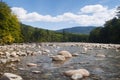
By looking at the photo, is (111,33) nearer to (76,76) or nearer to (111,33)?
(111,33)

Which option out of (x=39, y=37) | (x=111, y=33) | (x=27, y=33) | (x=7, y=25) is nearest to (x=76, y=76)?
(x=7, y=25)

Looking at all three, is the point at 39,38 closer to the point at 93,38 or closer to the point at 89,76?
the point at 93,38

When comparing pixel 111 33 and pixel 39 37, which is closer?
pixel 111 33

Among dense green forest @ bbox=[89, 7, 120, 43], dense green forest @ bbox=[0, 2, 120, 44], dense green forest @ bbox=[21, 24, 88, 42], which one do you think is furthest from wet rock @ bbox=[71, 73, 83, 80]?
dense green forest @ bbox=[21, 24, 88, 42]

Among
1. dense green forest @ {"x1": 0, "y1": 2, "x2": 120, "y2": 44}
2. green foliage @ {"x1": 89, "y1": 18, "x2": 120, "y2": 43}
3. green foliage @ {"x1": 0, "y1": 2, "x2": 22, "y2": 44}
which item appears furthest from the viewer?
green foliage @ {"x1": 89, "y1": 18, "x2": 120, "y2": 43}

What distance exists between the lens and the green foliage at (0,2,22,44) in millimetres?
62469

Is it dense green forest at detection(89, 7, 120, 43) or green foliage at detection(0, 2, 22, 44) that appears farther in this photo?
dense green forest at detection(89, 7, 120, 43)

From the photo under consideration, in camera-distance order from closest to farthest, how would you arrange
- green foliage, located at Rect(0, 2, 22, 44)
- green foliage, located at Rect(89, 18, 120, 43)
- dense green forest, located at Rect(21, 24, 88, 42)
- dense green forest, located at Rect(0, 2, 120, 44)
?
green foliage, located at Rect(0, 2, 22, 44) < dense green forest, located at Rect(0, 2, 120, 44) < green foliage, located at Rect(89, 18, 120, 43) < dense green forest, located at Rect(21, 24, 88, 42)

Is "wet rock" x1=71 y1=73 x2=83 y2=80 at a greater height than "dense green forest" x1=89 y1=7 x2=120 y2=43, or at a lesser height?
lesser

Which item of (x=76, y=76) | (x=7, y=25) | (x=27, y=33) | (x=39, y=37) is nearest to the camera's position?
(x=76, y=76)

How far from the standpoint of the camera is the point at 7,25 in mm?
63656

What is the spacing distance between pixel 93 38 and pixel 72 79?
108 metres

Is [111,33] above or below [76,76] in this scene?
above

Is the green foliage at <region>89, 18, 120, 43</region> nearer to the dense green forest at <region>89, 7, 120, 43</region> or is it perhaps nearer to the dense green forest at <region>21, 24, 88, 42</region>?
the dense green forest at <region>89, 7, 120, 43</region>
